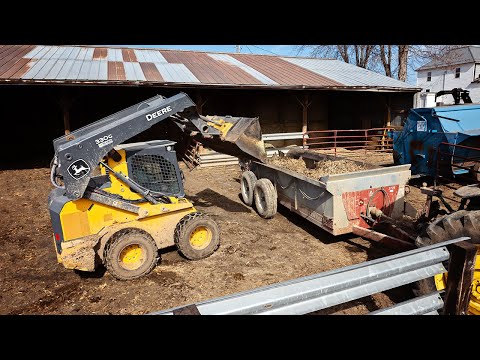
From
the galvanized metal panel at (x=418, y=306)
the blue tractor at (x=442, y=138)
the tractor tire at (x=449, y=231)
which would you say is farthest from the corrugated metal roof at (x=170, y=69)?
the galvanized metal panel at (x=418, y=306)

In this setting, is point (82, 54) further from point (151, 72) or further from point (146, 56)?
point (151, 72)

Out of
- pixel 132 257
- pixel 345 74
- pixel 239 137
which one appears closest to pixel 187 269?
pixel 132 257

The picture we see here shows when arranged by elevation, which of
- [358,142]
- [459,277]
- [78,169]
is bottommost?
[358,142]

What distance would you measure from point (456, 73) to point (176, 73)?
133 feet

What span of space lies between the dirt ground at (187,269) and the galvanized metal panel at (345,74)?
11873mm

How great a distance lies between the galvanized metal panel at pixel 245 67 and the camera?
1551 cm

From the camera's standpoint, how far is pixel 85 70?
13453 mm

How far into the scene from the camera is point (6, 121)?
52.7 feet

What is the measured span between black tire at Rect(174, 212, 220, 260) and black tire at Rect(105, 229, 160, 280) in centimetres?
49

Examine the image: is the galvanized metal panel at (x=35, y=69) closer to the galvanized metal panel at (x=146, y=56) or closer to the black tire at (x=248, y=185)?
the galvanized metal panel at (x=146, y=56)

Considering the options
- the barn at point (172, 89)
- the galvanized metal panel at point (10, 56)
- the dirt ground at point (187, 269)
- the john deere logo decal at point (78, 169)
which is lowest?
the dirt ground at point (187, 269)

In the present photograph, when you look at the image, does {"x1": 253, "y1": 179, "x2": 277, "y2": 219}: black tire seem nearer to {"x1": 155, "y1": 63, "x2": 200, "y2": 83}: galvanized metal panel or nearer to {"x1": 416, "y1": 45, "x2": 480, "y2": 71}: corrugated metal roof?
{"x1": 155, "y1": 63, "x2": 200, "y2": 83}: galvanized metal panel

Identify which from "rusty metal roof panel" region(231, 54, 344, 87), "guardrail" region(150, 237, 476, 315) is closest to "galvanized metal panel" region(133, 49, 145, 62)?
"rusty metal roof panel" region(231, 54, 344, 87)

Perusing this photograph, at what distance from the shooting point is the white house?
3578cm
